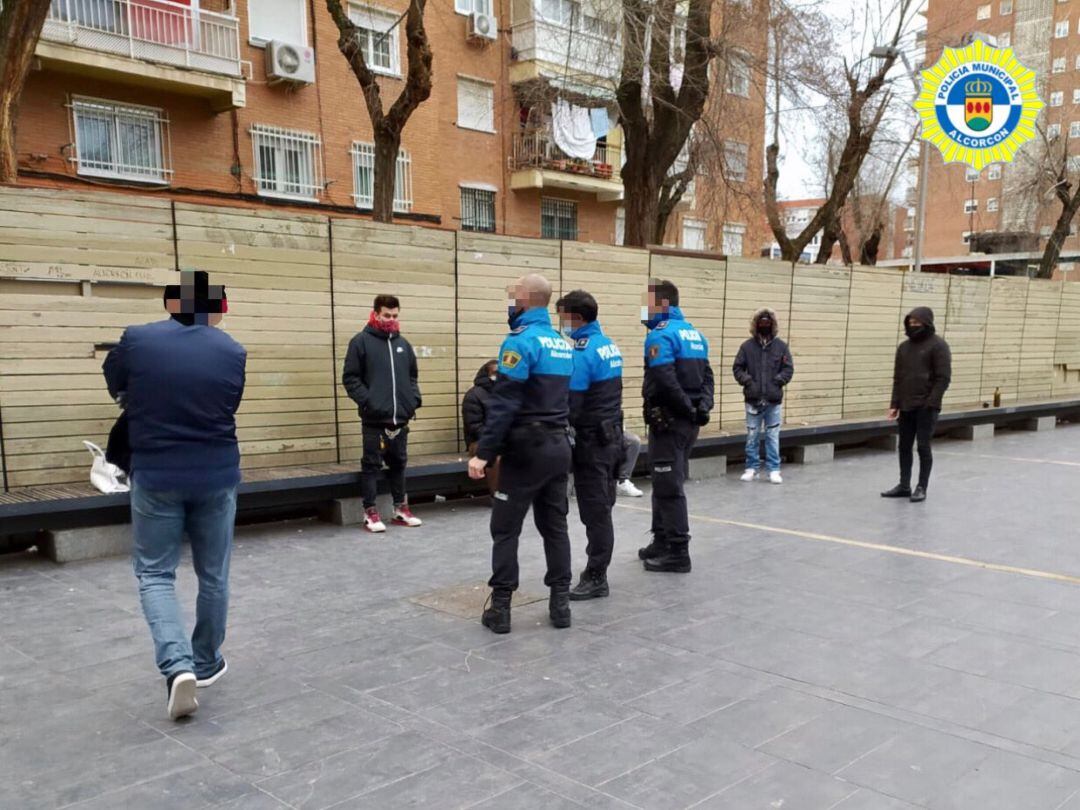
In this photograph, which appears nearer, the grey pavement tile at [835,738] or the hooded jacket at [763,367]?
the grey pavement tile at [835,738]

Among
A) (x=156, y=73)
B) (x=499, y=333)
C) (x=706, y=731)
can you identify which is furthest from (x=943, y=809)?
(x=156, y=73)

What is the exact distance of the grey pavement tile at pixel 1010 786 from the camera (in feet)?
9.64

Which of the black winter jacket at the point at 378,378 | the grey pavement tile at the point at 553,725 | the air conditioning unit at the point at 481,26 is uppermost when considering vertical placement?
the air conditioning unit at the point at 481,26

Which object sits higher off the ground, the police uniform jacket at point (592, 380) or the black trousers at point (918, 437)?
the police uniform jacket at point (592, 380)

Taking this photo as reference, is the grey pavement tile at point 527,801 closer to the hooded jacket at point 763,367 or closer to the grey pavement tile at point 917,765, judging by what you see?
the grey pavement tile at point 917,765

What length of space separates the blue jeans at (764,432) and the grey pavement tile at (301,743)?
7103 mm

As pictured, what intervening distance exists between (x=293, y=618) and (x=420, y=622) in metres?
0.74

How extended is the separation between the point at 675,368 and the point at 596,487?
1.12 metres

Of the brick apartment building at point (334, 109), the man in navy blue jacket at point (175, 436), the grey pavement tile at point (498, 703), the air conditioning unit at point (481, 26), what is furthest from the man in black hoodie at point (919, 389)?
the air conditioning unit at point (481, 26)

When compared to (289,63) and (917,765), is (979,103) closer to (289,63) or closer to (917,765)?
(917,765)

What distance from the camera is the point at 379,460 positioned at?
7105mm

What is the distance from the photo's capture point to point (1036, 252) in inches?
1142

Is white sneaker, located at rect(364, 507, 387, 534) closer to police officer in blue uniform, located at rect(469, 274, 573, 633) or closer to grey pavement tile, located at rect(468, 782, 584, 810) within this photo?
police officer in blue uniform, located at rect(469, 274, 573, 633)

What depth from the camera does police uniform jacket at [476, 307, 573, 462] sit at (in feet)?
14.8
